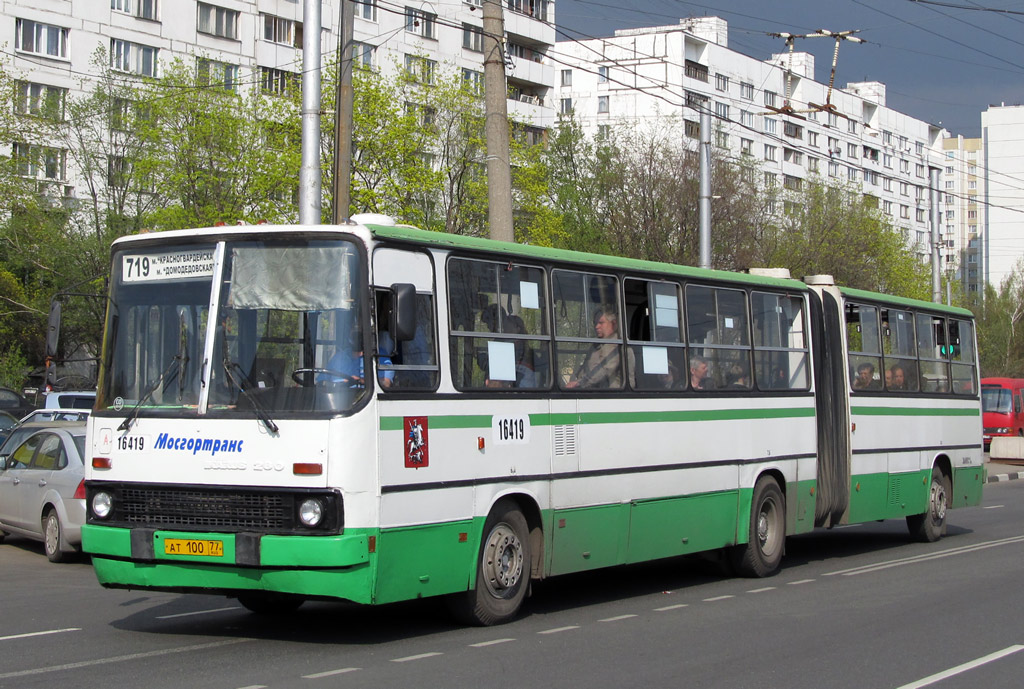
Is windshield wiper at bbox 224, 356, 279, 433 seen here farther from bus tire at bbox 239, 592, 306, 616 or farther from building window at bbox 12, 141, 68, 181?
building window at bbox 12, 141, 68, 181

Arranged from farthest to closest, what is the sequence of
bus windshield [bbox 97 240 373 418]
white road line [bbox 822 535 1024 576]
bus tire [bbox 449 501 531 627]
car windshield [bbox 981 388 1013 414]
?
car windshield [bbox 981 388 1013 414], white road line [bbox 822 535 1024 576], bus tire [bbox 449 501 531 627], bus windshield [bbox 97 240 373 418]

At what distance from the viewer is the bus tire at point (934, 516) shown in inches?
691

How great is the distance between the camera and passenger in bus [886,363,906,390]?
16.5m

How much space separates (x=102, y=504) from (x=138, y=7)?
46292 mm

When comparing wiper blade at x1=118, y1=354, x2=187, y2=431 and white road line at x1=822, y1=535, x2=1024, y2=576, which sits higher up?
wiper blade at x1=118, y1=354, x2=187, y2=431

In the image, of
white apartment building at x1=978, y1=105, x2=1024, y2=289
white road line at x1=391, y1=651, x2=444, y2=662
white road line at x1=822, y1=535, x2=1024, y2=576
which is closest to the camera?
white road line at x1=391, y1=651, x2=444, y2=662

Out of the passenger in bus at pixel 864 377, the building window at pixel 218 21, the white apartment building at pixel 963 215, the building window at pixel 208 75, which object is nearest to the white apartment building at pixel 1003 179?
the white apartment building at pixel 963 215

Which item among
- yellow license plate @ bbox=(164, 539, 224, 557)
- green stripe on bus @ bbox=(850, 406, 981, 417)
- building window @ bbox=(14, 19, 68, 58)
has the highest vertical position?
building window @ bbox=(14, 19, 68, 58)

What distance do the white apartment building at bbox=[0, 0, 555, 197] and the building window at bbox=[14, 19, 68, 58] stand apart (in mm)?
36

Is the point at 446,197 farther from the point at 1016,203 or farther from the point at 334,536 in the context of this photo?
the point at 1016,203

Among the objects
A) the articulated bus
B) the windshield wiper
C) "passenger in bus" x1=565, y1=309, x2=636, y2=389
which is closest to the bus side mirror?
the articulated bus

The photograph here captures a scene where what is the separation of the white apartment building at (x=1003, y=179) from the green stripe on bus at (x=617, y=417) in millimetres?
104251

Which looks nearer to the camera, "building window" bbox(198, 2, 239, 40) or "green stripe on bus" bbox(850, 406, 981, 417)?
"green stripe on bus" bbox(850, 406, 981, 417)

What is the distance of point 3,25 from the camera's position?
48.2m
